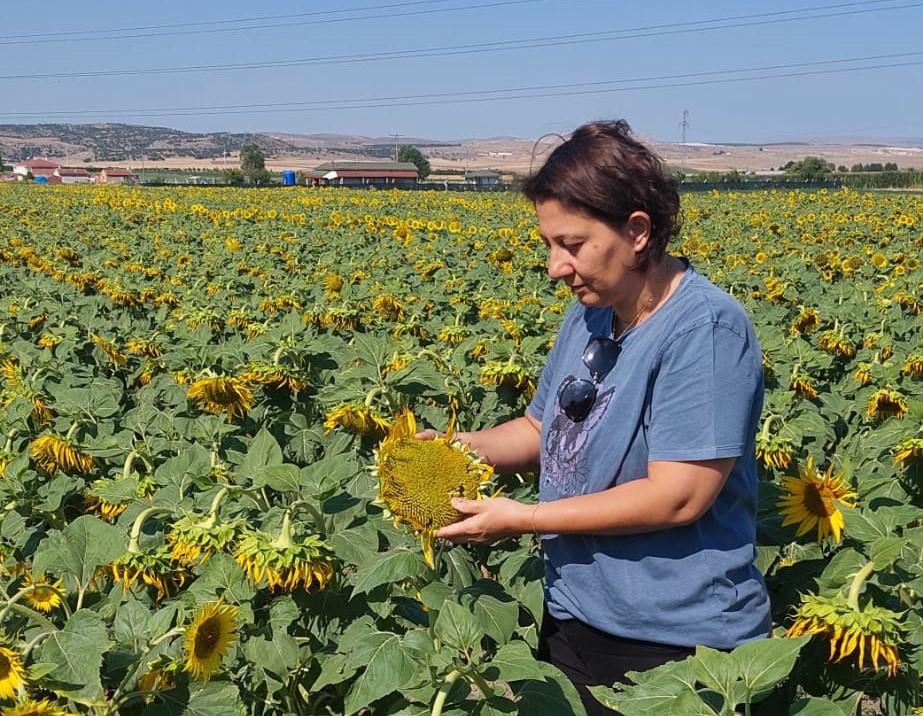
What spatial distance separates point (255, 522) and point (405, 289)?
477 centimetres

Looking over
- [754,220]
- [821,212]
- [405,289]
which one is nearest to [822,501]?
[405,289]

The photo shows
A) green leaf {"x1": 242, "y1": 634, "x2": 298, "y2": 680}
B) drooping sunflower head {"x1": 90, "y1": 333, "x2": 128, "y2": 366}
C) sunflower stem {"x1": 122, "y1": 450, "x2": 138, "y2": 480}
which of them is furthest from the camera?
drooping sunflower head {"x1": 90, "y1": 333, "x2": 128, "y2": 366}

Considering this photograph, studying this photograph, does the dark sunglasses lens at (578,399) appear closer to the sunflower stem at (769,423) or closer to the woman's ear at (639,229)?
the woman's ear at (639,229)

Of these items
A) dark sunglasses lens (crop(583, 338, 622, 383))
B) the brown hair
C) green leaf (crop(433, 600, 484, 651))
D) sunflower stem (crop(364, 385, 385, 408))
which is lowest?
green leaf (crop(433, 600, 484, 651))

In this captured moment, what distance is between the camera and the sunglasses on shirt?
1.91 meters

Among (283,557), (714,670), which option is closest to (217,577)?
(283,557)

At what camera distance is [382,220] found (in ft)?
60.1

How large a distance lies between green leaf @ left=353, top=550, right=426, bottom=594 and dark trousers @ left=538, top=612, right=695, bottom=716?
20.8 inches

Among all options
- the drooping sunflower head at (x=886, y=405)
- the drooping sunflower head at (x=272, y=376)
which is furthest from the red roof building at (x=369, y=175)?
the drooping sunflower head at (x=272, y=376)

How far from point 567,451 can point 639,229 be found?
53 cm

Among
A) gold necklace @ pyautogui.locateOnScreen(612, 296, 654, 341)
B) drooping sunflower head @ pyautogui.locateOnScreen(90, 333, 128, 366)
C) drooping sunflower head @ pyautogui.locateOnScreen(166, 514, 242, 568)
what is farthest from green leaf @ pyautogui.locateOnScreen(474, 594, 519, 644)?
drooping sunflower head @ pyautogui.locateOnScreen(90, 333, 128, 366)

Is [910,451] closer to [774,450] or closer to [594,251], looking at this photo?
[774,450]

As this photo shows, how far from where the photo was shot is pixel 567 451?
196 cm

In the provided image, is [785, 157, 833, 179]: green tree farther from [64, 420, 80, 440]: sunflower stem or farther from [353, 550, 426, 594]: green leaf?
[353, 550, 426, 594]: green leaf
